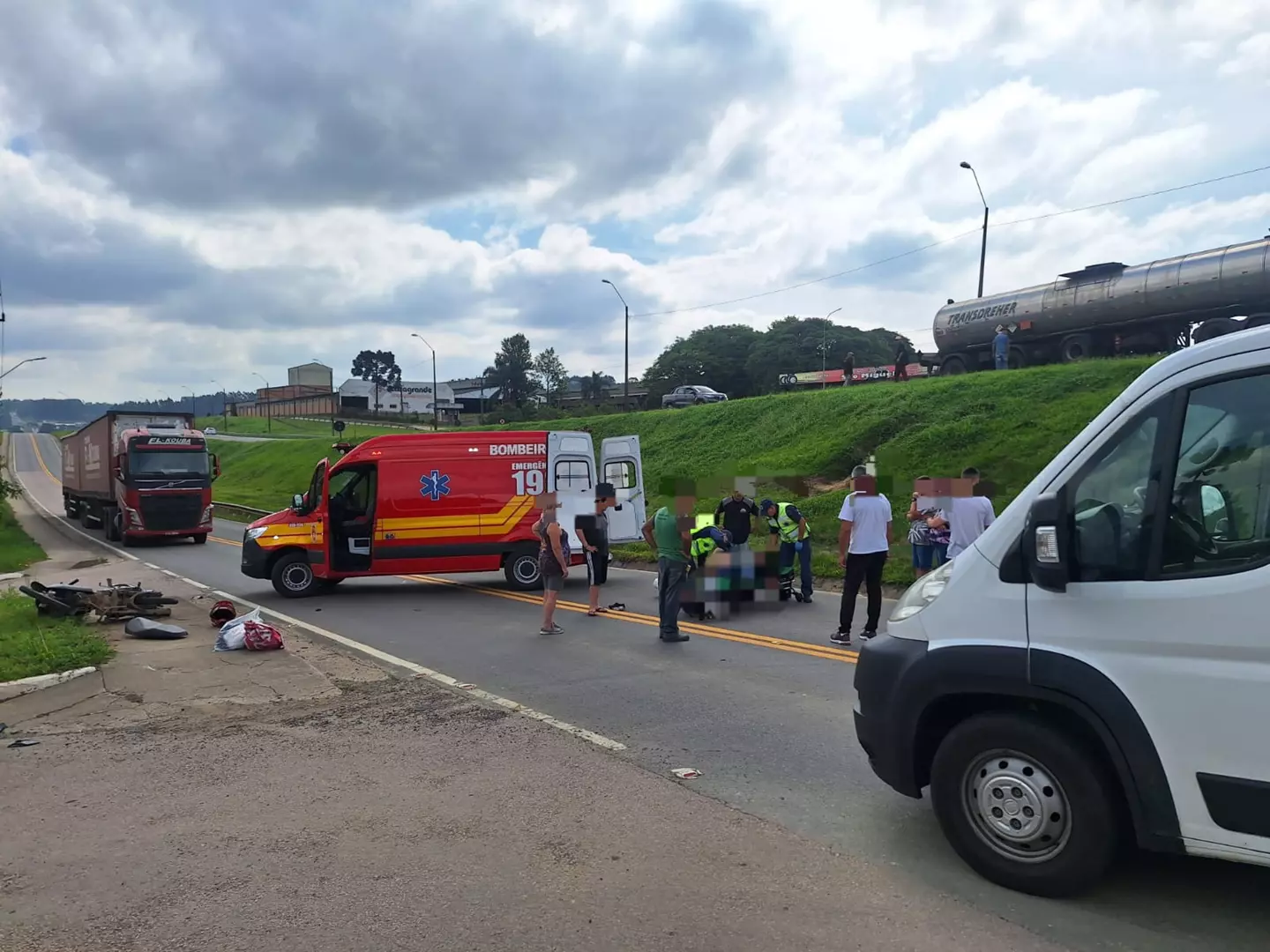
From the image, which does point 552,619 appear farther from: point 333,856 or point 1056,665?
point 1056,665

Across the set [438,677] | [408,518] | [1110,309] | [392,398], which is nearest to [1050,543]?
[438,677]

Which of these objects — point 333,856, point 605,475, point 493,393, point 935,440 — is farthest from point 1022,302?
point 493,393

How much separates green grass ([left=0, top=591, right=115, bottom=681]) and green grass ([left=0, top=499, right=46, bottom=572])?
32.9 feet

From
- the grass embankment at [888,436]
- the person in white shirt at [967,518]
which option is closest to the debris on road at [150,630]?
→ the grass embankment at [888,436]

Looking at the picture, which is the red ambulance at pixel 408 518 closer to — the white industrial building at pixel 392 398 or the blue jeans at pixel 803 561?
the blue jeans at pixel 803 561

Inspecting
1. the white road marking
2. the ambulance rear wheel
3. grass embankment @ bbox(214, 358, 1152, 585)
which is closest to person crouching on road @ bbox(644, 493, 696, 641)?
grass embankment @ bbox(214, 358, 1152, 585)

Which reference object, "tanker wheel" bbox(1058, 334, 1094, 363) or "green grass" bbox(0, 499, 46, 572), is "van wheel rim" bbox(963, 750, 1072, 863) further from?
"tanker wheel" bbox(1058, 334, 1094, 363)

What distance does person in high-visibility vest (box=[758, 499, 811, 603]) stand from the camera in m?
11.7

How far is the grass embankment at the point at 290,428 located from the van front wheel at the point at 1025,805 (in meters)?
64.6

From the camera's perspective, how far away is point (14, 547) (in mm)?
22641

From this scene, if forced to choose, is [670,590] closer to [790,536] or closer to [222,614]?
[790,536]

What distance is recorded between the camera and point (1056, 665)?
3.56 m

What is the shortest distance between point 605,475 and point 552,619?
5.52m

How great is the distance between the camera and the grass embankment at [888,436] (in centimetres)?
1496
